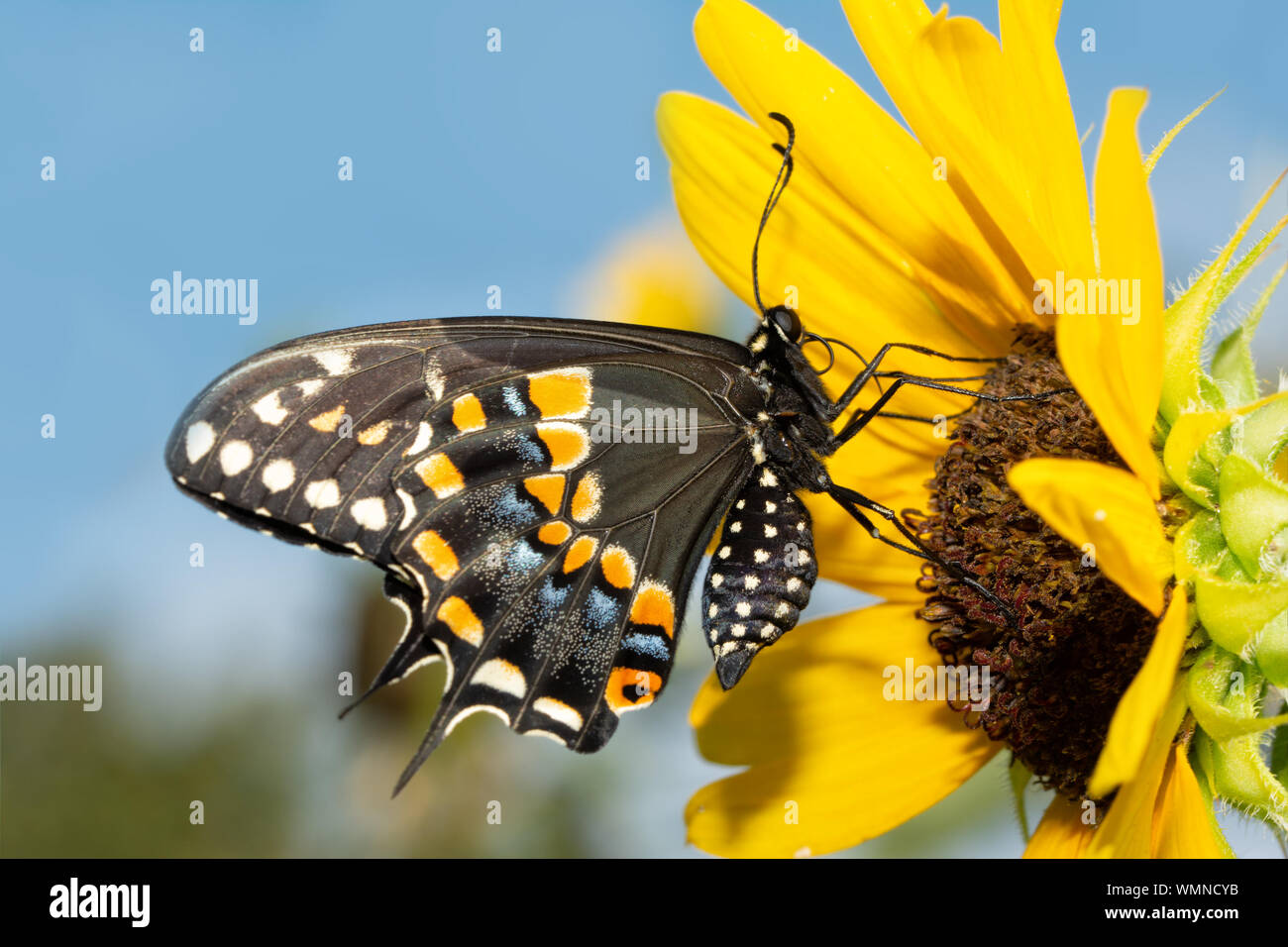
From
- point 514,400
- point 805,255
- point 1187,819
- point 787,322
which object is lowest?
point 1187,819

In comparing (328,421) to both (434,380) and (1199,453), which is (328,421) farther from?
(1199,453)

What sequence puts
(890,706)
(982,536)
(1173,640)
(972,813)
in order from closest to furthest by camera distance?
(1173,640)
(982,536)
(890,706)
(972,813)

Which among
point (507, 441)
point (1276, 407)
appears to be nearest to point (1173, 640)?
point (1276, 407)

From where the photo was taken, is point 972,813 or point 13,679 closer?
point 972,813

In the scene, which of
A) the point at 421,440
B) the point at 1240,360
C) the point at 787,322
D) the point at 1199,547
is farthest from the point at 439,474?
the point at 1240,360

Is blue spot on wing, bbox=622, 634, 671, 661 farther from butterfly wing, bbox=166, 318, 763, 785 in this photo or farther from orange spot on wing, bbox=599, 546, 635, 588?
orange spot on wing, bbox=599, 546, 635, 588

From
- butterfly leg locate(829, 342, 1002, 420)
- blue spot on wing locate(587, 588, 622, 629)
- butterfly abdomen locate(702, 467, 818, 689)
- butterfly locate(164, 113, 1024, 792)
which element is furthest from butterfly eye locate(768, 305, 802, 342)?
blue spot on wing locate(587, 588, 622, 629)
